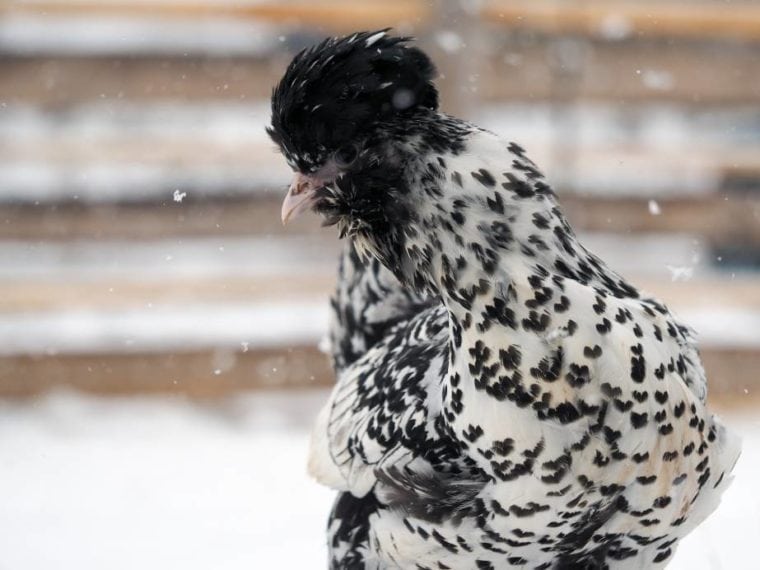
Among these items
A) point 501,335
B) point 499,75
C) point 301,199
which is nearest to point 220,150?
point 499,75

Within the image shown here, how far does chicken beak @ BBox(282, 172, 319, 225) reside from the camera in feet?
5.38

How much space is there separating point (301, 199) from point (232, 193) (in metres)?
3.35

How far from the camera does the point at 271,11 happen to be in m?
4.45

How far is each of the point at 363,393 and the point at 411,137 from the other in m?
0.70

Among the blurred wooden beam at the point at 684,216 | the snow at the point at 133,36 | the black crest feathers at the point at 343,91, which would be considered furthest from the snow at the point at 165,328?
the black crest feathers at the point at 343,91

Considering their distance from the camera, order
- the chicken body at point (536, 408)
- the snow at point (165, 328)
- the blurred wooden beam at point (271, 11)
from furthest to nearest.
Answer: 1. the snow at point (165, 328)
2. the blurred wooden beam at point (271, 11)
3. the chicken body at point (536, 408)

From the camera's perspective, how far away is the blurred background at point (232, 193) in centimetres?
446

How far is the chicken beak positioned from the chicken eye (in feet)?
0.21

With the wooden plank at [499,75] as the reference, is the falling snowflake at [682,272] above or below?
below

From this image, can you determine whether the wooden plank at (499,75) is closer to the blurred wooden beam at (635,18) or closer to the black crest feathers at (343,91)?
the blurred wooden beam at (635,18)

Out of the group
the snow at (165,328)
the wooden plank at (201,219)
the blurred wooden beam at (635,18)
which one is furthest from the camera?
the wooden plank at (201,219)

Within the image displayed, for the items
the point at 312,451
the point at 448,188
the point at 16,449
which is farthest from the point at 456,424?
the point at 16,449

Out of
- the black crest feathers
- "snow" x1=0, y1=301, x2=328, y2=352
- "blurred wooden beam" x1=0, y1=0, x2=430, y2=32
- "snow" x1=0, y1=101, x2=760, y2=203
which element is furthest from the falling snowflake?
the black crest feathers

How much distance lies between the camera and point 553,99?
4.77 metres
